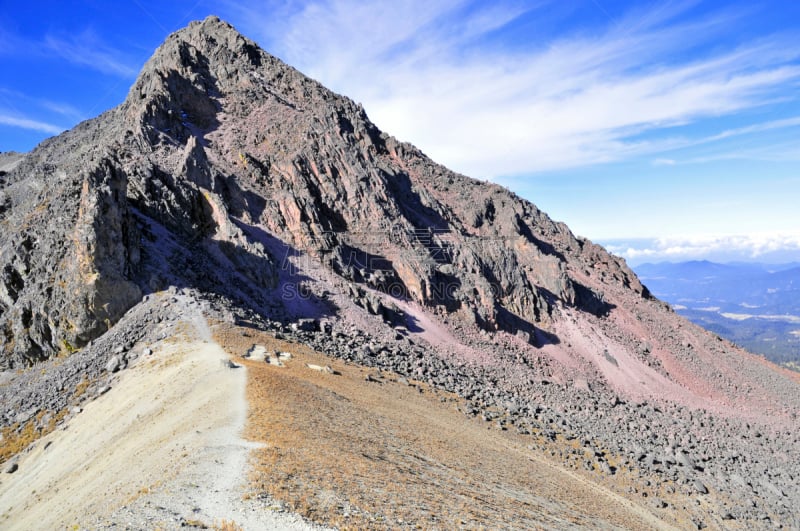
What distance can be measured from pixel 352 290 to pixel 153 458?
25.2 m

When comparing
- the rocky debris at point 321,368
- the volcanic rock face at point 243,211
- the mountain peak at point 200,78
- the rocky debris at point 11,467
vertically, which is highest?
the mountain peak at point 200,78

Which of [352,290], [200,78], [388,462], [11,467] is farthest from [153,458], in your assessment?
[200,78]

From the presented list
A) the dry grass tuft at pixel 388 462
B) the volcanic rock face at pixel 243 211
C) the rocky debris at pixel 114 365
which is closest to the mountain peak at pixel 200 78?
the volcanic rock face at pixel 243 211

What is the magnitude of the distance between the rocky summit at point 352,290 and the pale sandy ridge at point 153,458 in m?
1.46

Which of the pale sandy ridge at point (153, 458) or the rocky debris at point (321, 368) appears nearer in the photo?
the pale sandy ridge at point (153, 458)

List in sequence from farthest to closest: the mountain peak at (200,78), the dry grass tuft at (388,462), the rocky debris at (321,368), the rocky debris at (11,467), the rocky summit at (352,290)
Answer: the mountain peak at (200,78) < the rocky summit at (352,290) < the rocky debris at (321,368) < the rocky debris at (11,467) < the dry grass tuft at (388,462)

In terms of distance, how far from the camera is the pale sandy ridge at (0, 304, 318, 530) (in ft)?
30.2

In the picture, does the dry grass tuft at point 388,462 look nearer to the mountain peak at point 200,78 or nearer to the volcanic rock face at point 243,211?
the volcanic rock face at point 243,211

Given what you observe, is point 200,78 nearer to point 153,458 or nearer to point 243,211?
point 243,211

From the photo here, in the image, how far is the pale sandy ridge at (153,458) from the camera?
920 cm

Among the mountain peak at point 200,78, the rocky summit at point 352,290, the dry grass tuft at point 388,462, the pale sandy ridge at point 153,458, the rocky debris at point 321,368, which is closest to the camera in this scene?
the pale sandy ridge at point 153,458

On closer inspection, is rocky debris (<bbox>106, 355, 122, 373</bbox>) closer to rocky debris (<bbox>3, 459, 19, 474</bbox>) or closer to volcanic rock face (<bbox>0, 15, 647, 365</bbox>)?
volcanic rock face (<bbox>0, 15, 647, 365</bbox>)

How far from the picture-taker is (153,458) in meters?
12.4

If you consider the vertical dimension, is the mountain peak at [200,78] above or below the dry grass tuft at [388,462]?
above
